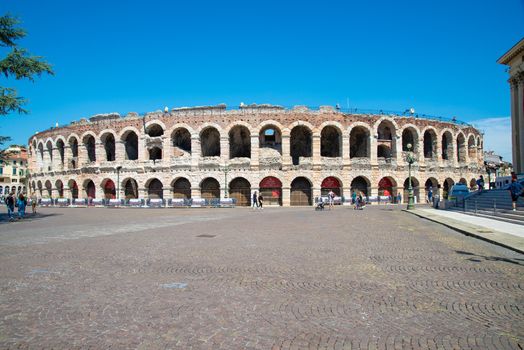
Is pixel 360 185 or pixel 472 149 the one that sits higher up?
pixel 472 149

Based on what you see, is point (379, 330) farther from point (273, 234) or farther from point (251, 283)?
point (273, 234)

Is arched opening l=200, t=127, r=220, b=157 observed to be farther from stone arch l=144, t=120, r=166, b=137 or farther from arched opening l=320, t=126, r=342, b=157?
arched opening l=320, t=126, r=342, b=157

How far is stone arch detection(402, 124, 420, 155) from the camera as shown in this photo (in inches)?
1473

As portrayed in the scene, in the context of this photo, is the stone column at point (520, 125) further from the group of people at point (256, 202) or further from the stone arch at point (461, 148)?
the group of people at point (256, 202)

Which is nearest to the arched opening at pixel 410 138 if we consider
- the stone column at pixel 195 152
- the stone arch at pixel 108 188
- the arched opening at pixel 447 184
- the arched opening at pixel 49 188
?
the arched opening at pixel 447 184

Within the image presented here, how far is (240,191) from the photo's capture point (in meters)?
35.7

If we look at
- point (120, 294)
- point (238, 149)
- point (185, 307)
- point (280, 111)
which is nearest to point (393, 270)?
point (185, 307)

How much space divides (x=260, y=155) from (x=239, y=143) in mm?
4405

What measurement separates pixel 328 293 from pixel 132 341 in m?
2.90

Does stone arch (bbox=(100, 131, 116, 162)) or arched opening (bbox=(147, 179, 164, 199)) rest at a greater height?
stone arch (bbox=(100, 131, 116, 162))

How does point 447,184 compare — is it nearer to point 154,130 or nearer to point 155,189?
point 155,189

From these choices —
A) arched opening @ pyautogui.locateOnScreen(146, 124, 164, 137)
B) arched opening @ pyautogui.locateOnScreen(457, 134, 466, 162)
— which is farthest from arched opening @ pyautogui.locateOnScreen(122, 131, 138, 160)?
arched opening @ pyautogui.locateOnScreen(457, 134, 466, 162)

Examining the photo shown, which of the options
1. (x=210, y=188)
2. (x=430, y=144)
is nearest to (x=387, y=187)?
(x=430, y=144)

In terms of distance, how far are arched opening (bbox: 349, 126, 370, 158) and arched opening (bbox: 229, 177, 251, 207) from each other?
13326 mm
